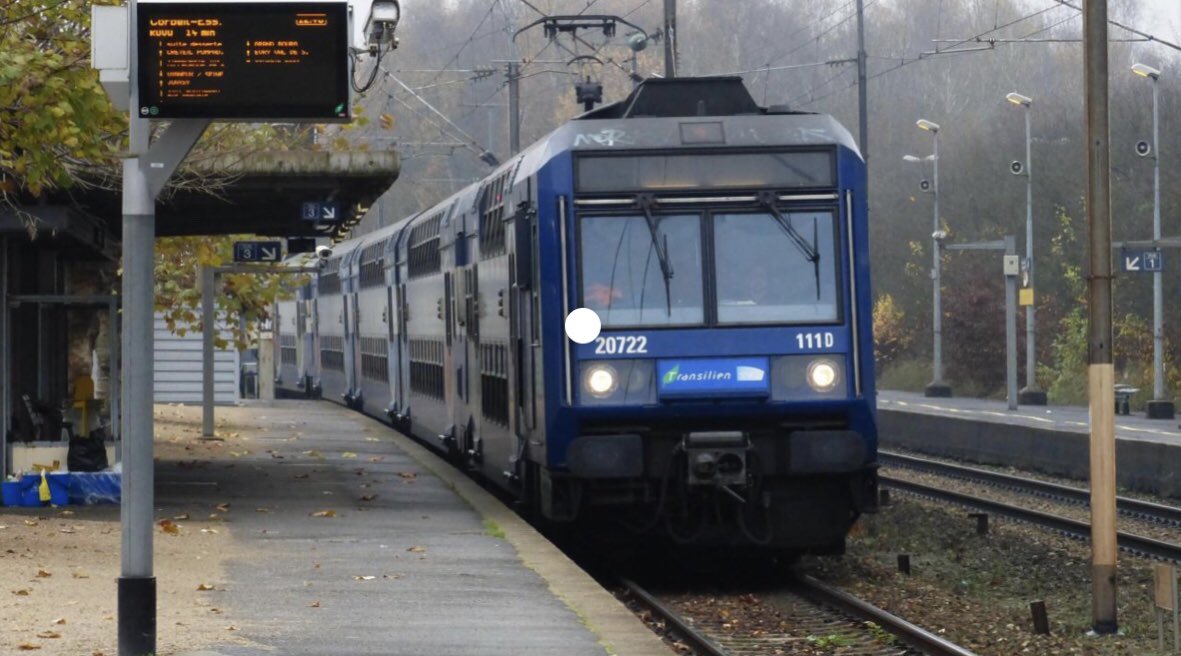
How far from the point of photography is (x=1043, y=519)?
819 inches

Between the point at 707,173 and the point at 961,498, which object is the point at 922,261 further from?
the point at 707,173

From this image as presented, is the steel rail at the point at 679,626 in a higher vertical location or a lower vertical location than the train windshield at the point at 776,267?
lower

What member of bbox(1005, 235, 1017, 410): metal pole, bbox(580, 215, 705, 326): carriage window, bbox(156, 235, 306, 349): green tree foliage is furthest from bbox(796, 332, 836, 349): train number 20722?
bbox(1005, 235, 1017, 410): metal pole

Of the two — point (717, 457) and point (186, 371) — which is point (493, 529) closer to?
point (717, 457)

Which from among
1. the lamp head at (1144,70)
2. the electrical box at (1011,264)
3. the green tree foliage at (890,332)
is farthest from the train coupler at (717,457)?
the green tree foliage at (890,332)

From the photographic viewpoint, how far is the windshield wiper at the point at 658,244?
46.9ft

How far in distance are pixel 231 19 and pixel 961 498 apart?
49.6 feet

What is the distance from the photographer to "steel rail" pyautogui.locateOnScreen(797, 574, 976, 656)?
11.8 meters

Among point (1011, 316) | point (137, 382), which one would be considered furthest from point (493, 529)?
point (1011, 316)

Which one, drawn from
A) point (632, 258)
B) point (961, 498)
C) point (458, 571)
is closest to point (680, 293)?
point (632, 258)

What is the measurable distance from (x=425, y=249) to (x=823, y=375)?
11605mm

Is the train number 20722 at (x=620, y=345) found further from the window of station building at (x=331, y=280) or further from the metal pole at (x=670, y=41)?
the window of station building at (x=331, y=280)

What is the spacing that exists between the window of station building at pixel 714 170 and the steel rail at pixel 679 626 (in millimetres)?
2737

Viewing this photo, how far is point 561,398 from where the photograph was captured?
557 inches
